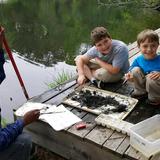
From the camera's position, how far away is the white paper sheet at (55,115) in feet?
10.3

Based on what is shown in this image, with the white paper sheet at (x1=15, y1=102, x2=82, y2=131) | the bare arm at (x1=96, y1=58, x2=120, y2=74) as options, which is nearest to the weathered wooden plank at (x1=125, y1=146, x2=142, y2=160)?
the white paper sheet at (x1=15, y1=102, x2=82, y2=131)

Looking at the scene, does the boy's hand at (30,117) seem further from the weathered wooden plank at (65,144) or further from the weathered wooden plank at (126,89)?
the weathered wooden plank at (126,89)

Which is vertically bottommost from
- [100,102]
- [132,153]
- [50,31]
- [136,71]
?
[50,31]

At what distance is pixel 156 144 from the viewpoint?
2.59 m

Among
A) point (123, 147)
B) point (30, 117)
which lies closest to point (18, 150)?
point (30, 117)

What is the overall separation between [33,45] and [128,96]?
686 centimetres

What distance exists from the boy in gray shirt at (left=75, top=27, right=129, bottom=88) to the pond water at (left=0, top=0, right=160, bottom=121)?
1926 mm

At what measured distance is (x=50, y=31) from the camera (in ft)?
37.7

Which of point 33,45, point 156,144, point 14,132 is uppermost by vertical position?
point 14,132

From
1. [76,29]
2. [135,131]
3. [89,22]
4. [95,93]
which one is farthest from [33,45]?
[135,131]

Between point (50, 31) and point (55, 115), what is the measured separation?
27.9 feet

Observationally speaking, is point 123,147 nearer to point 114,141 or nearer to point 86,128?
point 114,141

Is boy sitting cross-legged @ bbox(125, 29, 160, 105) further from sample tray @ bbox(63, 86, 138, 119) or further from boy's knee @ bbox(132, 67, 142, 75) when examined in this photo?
sample tray @ bbox(63, 86, 138, 119)

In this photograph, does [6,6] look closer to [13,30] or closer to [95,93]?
[13,30]
